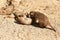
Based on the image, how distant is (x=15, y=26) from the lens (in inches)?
322

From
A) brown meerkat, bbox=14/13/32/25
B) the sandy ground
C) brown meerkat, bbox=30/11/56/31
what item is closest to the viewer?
the sandy ground

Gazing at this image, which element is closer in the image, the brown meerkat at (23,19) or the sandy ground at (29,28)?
the sandy ground at (29,28)

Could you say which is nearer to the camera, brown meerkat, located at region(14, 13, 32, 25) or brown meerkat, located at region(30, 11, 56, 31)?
brown meerkat, located at region(30, 11, 56, 31)

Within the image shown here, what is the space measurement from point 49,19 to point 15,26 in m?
1.30

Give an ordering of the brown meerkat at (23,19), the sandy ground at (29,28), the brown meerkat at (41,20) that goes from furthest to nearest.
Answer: the brown meerkat at (23,19) < the brown meerkat at (41,20) < the sandy ground at (29,28)

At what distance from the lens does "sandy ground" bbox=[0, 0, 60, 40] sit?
761cm

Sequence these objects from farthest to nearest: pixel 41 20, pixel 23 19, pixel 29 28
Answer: pixel 23 19 < pixel 41 20 < pixel 29 28

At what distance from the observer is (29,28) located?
8.09 meters

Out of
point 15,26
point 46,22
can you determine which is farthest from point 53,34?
point 15,26

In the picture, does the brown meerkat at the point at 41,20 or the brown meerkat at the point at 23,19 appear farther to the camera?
the brown meerkat at the point at 23,19

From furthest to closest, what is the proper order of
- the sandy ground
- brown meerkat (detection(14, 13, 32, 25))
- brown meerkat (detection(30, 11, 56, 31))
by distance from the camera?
brown meerkat (detection(14, 13, 32, 25))
brown meerkat (detection(30, 11, 56, 31))
the sandy ground

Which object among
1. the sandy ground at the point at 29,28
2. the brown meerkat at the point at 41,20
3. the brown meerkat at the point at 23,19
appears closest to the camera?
the sandy ground at the point at 29,28

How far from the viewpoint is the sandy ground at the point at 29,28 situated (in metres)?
7.61

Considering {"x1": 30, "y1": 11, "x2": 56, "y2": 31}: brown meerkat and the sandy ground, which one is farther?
{"x1": 30, "y1": 11, "x2": 56, "y2": 31}: brown meerkat
